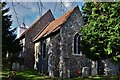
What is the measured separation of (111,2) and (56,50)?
747 cm

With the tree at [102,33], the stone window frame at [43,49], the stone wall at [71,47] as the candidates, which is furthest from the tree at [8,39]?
the tree at [102,33]

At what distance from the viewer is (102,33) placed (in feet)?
77.5

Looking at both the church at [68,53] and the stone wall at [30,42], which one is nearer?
the church at [68,53]

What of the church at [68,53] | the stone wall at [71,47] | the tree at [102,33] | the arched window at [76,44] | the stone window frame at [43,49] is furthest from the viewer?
the stone window frame at [43,49]

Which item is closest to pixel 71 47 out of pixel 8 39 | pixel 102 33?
pixel 102 33

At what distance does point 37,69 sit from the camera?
31812 mm

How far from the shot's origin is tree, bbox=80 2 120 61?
74.0 feet

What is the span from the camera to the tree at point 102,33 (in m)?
22.5

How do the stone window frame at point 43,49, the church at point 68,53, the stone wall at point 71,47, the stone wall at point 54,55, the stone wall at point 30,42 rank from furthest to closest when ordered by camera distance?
the stone wall at point 30,42, the stone window frame at point 43,49, the stone wall at point 54,55, the stone wall at point 71,47, the church at point 68,53

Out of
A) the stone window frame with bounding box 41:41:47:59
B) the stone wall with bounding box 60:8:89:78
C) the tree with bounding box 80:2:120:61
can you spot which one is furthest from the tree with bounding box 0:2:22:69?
the tree with bounding box 80:2:120:61

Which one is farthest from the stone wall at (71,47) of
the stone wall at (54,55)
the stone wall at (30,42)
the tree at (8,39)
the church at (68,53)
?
the stone wall at (30,42)

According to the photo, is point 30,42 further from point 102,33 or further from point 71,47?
point 102,33

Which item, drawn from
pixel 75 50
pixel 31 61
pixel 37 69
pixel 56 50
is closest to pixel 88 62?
pixel 75 50

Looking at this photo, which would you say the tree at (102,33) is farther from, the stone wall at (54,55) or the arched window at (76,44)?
the stone wall at (54,55)
